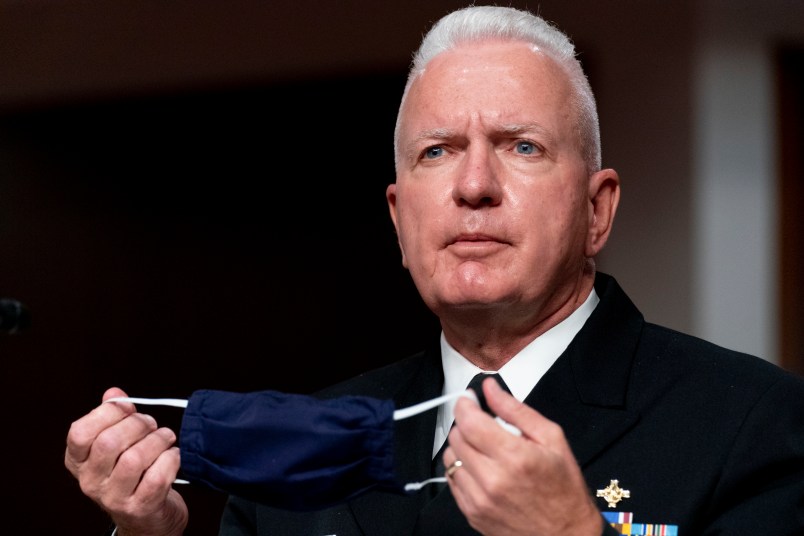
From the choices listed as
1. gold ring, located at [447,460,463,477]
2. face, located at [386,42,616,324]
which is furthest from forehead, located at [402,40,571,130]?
gold ring, located at [447,460,463,477]

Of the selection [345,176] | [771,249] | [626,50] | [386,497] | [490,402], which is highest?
[626,50]

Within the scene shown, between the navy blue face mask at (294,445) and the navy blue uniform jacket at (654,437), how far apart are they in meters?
0.18

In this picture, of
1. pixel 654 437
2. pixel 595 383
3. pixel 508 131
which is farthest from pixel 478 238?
pixel 654 437

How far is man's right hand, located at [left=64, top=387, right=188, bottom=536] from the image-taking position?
188 cm

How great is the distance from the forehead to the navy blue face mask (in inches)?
21.2

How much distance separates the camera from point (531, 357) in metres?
2.09

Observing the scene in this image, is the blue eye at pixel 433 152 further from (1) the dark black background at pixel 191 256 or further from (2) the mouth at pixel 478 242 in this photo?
(1) the dark black background at pixel 191 256

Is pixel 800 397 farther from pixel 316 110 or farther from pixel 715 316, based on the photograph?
pixel 316 110

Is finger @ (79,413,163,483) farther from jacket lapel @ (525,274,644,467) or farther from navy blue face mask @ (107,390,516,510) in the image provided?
jacket lapel @ (525,274,644,467)

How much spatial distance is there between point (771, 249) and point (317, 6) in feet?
5.59

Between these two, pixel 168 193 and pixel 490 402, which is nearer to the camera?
pixel 490 402

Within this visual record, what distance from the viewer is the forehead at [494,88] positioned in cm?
205

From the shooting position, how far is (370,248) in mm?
4469

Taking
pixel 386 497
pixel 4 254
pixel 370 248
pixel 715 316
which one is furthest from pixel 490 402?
pixel 4 254
